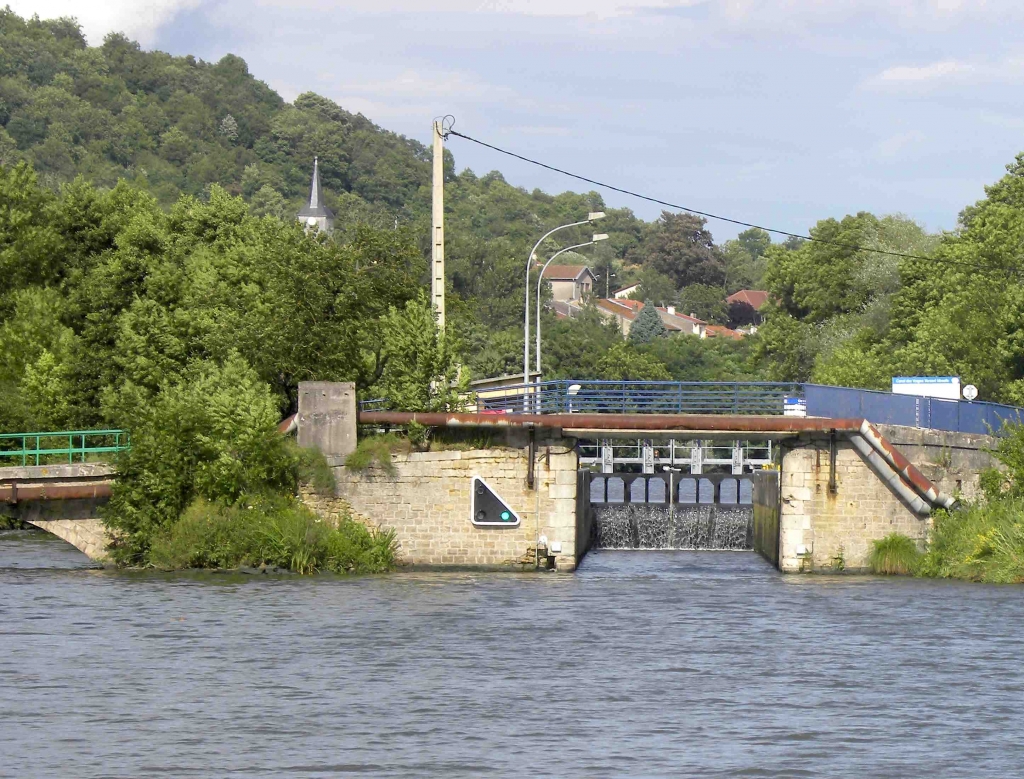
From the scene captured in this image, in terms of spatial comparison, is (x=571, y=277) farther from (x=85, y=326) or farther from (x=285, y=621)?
(x=285, y=621)

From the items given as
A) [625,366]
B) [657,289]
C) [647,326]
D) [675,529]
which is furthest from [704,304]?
[675,529]

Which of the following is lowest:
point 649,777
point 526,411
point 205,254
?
point 649,777

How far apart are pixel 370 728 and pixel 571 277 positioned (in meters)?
173

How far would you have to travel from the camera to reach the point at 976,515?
39.0 metres

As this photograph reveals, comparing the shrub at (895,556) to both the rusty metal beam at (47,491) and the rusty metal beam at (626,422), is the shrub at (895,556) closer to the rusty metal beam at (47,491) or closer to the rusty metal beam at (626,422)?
the rusty metal beam at (626,422)

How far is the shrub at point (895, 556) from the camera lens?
39500mm

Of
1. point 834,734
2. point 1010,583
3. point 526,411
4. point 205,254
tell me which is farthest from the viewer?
point 205,254

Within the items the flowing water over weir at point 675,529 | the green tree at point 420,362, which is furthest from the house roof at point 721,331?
the green tree at point 420,362

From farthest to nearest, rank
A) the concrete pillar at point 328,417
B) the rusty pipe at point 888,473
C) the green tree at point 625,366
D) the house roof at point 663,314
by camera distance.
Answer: the house roof at point 663,314 → the green tree at point 625,366 → the rusty pipe at point 888,473 → the concrete pillar at point 328,417

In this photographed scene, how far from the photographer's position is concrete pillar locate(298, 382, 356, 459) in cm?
3816

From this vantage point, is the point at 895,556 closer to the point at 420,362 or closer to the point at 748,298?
the point at 420,362

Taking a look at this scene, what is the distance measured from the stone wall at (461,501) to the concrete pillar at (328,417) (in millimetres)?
665

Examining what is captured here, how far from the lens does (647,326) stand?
149500 millimetres

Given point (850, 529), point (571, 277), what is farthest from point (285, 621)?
point (571, 277)
